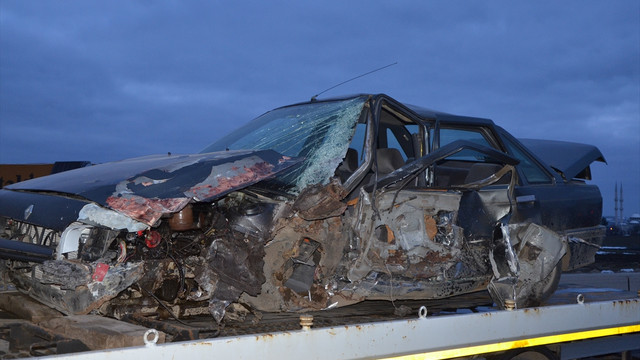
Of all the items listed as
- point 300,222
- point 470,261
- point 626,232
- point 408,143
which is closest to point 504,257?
point 470,261

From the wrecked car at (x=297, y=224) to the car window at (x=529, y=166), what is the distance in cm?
6

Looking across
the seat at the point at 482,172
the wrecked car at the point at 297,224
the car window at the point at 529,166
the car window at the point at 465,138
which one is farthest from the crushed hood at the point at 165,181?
the car window at the point at 529,166

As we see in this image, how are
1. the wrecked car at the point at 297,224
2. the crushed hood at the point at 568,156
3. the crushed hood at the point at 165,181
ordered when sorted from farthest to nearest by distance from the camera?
the crushed hood at the point at 568,156
the wrecked car at the point at 297,224
the crushed hood at the point at 165,181

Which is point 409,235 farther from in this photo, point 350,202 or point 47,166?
point 47,166

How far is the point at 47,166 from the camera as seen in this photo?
11078 millimetres

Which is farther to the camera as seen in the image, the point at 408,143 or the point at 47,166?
the point at 47,166

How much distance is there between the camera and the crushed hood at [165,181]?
10.9 ft

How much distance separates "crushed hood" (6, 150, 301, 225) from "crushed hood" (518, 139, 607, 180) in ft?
9.38

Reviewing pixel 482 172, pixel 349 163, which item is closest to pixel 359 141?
pixel 349 163

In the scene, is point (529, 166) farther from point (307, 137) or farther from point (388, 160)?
point (307, 137)

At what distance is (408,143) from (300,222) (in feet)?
4.77

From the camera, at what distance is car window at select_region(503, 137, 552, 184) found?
17.6ft

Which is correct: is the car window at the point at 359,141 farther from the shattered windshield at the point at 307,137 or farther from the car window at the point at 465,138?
the car window at the point at 465,138

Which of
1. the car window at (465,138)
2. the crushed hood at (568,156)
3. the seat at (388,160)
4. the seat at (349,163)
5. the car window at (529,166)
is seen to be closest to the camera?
the seat at (349,163)
